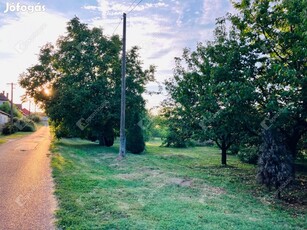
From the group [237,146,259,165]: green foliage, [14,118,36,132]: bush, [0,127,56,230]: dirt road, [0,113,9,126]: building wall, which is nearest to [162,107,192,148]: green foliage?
[237,146,259,165]: green foliage

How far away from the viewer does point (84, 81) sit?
2564 centimetres

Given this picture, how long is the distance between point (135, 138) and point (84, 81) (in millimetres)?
7358

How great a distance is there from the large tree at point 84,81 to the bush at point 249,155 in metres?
10.1

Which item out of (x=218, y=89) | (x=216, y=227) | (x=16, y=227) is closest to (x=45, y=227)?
(x=16, y=227)

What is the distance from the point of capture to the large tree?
81.0 feet

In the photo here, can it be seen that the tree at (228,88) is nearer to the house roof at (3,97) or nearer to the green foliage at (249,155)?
the green foliage at (249,155)

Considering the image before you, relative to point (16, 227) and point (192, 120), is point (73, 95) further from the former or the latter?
point (16, 227)

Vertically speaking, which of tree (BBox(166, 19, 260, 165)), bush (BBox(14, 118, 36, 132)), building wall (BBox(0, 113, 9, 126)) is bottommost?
bush (BBox(14, 118, 36, 132))

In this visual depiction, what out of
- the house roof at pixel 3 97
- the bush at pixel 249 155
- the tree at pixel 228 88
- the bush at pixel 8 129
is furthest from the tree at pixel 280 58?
the house roof at pixel 3 97

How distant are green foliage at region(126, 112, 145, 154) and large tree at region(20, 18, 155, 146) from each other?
4.74 ft

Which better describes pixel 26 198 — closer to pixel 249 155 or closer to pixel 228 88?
pixel 228 88

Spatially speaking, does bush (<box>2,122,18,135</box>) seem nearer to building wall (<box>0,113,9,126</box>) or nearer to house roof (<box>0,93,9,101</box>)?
building wall (<box>0,113,9,126</box>)

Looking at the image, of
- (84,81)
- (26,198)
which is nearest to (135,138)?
(84,81)

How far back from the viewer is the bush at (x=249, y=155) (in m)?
20.5
